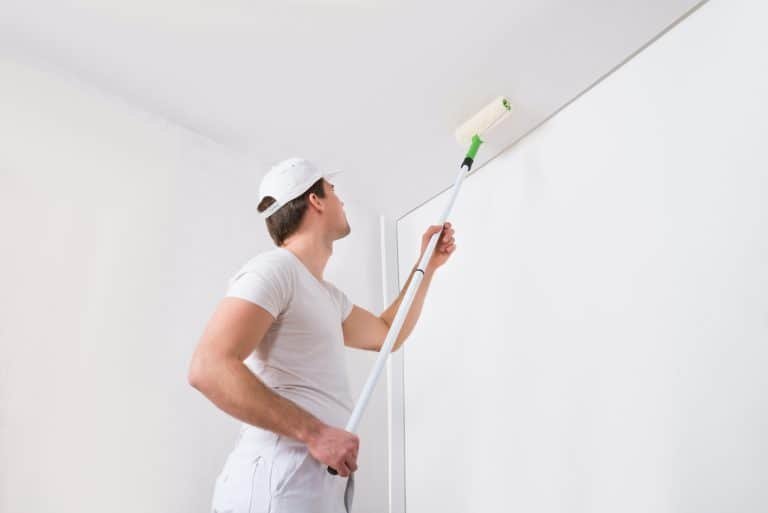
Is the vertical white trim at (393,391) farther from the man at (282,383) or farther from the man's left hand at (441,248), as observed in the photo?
the man at (282,383)

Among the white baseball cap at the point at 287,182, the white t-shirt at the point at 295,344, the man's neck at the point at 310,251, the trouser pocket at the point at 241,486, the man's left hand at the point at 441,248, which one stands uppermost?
the white baseball cap at the point at 287,182

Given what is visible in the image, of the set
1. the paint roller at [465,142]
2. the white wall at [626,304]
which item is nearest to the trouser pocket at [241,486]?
the paint roller at [465,142]

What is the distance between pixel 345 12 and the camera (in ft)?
4.13

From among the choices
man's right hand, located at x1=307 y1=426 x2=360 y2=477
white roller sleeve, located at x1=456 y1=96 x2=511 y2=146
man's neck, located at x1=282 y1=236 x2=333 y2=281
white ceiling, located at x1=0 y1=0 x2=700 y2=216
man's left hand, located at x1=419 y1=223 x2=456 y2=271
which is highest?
white ceiling, located at x1=0 y1=0 x2=700 y2=216

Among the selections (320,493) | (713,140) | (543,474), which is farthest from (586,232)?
(320,493)

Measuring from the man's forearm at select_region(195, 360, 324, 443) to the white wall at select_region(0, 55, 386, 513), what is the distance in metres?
0.54

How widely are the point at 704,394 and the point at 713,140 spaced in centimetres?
48

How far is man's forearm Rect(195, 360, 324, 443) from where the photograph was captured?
0.85 meters

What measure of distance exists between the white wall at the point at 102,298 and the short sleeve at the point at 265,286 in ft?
1.60

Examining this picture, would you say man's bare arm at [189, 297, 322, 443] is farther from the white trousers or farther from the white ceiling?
the white ceiling

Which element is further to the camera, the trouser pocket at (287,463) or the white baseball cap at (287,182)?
the white baseball cap at (287,182)

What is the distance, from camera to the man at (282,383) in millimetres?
866

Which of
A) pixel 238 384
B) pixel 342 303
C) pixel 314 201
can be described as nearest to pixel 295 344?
pixel 238 384

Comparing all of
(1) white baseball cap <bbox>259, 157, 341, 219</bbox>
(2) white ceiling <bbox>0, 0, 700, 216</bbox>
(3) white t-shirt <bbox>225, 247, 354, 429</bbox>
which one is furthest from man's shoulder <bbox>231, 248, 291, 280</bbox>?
(2) white ceiling <bbox>0, 0, 700, 216</bbox>
